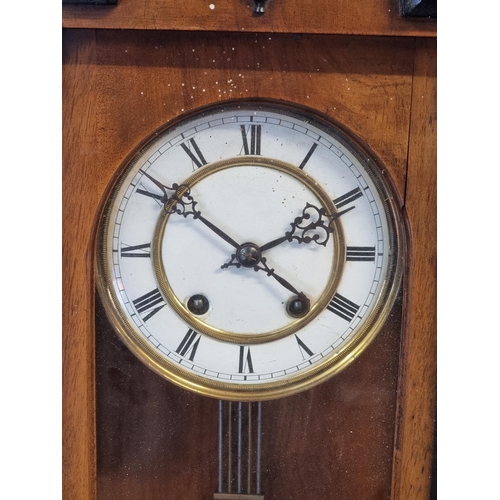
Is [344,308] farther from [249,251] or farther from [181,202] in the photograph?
[181,202]

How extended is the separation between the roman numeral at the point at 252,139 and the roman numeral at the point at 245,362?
0.27 m

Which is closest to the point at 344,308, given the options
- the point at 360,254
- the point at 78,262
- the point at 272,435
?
the point at 360,254

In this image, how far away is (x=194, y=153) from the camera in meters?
0.92

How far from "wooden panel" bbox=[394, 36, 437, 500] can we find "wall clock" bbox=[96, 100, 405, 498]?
3cm

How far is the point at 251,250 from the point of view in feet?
3.05

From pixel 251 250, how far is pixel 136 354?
0.21 m

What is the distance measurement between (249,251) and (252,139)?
5.9 inches

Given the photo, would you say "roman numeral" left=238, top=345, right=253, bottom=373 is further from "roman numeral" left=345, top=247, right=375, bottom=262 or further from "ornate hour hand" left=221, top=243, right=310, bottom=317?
"roman numeral" left=345, top=247, right=375, bottom=262

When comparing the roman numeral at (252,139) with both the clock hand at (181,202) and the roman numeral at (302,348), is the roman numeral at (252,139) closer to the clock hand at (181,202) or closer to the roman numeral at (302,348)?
the clock hand at (181,202)

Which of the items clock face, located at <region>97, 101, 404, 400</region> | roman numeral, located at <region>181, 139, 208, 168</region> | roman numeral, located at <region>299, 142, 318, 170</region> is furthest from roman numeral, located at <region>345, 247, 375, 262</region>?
roman numeral, located at <region>181, 139, 208, 168</region>

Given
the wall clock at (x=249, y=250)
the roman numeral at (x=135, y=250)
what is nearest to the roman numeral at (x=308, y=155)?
the wall clock at (x=249, y=250)

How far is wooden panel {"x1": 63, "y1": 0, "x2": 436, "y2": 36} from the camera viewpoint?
0.85 meters

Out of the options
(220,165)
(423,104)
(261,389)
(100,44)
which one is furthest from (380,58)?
(261,389)

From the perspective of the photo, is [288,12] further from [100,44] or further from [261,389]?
[261,389]
